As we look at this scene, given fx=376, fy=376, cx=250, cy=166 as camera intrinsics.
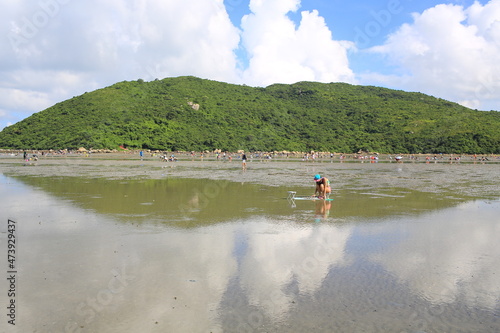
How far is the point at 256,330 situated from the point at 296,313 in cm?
80

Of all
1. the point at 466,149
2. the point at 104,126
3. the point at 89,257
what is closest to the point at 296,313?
the point at 89,257

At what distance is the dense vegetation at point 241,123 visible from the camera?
105m

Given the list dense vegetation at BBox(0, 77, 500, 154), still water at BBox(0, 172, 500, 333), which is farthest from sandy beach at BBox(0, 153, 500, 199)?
dense vegetation at BBox(0, 77, 500, 154)

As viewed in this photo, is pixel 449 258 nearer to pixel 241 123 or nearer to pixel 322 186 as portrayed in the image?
pixel 322 186

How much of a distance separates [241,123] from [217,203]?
109 meters

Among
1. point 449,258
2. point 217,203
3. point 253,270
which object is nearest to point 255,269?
point 253,270

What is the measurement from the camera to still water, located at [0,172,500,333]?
5.68 metres

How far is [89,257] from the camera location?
851 centimetres

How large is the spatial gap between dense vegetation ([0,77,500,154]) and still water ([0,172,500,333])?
89292mm

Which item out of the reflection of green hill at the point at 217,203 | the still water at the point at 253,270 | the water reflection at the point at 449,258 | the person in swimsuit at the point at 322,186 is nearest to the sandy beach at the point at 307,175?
the reflection of green hill at the point at 217,203

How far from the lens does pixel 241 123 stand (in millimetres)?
124375

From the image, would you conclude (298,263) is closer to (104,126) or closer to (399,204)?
(399,204)

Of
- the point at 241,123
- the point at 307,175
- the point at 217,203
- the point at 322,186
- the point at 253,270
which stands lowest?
the point at 253,270

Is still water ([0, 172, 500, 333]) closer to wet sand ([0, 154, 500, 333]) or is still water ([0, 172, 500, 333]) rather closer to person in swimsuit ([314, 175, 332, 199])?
wet sand ([0, 154, 500, 333])
